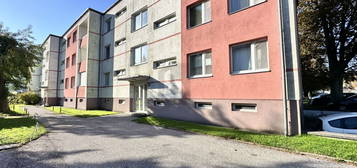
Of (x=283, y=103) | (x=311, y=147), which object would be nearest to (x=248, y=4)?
(x=283, y=103)

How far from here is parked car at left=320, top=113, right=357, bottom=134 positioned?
680cm

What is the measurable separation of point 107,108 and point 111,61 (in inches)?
196

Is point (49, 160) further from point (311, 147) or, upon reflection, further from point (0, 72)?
point (0, 72)

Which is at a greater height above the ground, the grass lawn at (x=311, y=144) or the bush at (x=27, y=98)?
the bush at (x=27, y=98)

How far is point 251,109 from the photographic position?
8.64m

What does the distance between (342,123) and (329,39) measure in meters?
11.7

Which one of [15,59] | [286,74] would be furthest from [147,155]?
[15,59]

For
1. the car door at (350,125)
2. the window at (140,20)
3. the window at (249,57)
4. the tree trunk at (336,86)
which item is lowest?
the car door at (350,125)

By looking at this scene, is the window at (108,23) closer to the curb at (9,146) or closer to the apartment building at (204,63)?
the apartment building at (204,63)

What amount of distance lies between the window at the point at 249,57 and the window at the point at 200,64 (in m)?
1.58

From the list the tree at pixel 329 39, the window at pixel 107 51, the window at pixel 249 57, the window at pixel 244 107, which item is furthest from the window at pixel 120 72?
the tree at pixel 329 39

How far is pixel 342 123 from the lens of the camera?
22.9ft

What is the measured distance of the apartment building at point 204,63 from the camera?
7801 millimetres

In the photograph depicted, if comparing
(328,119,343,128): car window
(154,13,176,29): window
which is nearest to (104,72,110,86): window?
(154,13,176,29): window
